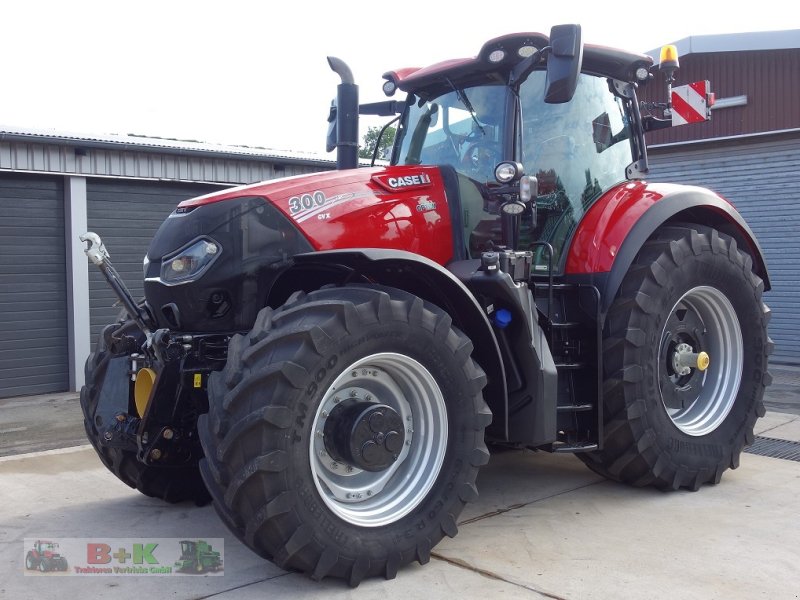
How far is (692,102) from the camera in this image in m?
5.71

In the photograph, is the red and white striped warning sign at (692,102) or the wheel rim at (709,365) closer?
the wheel rim at (709,365)

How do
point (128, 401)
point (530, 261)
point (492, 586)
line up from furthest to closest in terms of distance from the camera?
point (530, 261) → point (128, 401) → point (492, 586)

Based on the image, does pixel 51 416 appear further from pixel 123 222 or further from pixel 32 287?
pixel 123 222

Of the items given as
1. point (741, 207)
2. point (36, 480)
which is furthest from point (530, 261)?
point (741, 207)

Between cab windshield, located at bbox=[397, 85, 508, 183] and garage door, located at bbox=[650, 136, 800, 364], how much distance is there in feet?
23.3

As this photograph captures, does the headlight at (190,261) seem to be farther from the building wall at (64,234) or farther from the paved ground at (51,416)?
the building wall at (64,234)

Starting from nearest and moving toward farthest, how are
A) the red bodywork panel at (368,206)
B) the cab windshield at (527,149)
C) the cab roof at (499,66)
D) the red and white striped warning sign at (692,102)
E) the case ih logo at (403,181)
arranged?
the red bodywork panel at (368,206), the case ih logo at (403,181), the cab roof at (499,66), the cab windshield at (527,149), the red and white striped warning sign at (692,102)

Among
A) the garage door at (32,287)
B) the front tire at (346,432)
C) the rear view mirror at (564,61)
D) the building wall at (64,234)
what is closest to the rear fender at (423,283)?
the front tire at (346,432)

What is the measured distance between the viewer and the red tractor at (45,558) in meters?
3.78

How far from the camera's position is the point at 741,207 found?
10.8m

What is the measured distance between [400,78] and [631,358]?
217 centimetres

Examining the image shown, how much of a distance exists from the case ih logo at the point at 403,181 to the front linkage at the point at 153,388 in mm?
1144

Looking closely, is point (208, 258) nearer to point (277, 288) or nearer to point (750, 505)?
point (277, 288)

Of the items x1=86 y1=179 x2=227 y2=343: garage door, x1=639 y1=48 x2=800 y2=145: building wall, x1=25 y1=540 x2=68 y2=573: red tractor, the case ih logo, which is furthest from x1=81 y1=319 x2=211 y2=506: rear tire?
x1=639 y1=48 x2=800 y2=145: building wall
